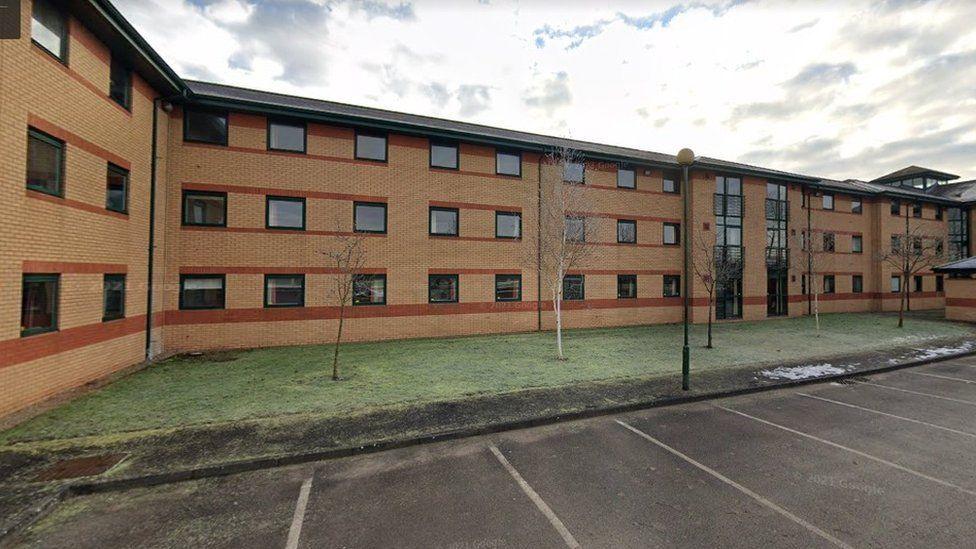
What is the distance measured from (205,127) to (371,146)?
19.3 ft

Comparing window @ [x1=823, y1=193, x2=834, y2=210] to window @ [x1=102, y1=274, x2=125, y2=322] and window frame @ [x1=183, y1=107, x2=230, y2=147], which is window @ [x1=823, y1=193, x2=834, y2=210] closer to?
window frame @ [x1=183, y1=107, x2=230, y2=147]

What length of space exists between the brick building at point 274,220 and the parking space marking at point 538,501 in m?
9.69

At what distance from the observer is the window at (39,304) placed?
26.0 feet

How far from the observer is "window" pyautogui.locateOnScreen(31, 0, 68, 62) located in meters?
8.09

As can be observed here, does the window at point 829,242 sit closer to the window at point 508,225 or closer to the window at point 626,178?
the window at point 626,178

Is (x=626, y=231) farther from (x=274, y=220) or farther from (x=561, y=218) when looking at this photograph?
(x=274, y=220)

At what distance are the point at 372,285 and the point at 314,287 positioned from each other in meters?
2.25

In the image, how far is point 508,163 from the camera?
18.5 metres

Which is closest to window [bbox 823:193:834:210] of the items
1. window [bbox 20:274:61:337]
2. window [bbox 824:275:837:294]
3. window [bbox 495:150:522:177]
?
window [bbox 824:275:837:294]

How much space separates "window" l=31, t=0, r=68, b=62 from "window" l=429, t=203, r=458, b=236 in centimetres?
1140

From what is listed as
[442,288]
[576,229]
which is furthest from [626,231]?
[442,288]

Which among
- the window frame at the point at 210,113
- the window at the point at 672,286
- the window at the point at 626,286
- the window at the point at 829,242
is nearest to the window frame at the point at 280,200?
the window frame at the point at 210,113

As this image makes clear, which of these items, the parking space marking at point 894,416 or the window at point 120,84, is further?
the window at point 120,84

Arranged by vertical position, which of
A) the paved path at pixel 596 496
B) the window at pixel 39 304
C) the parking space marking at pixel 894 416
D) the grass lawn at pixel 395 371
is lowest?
the paved path at pixel 596 496
